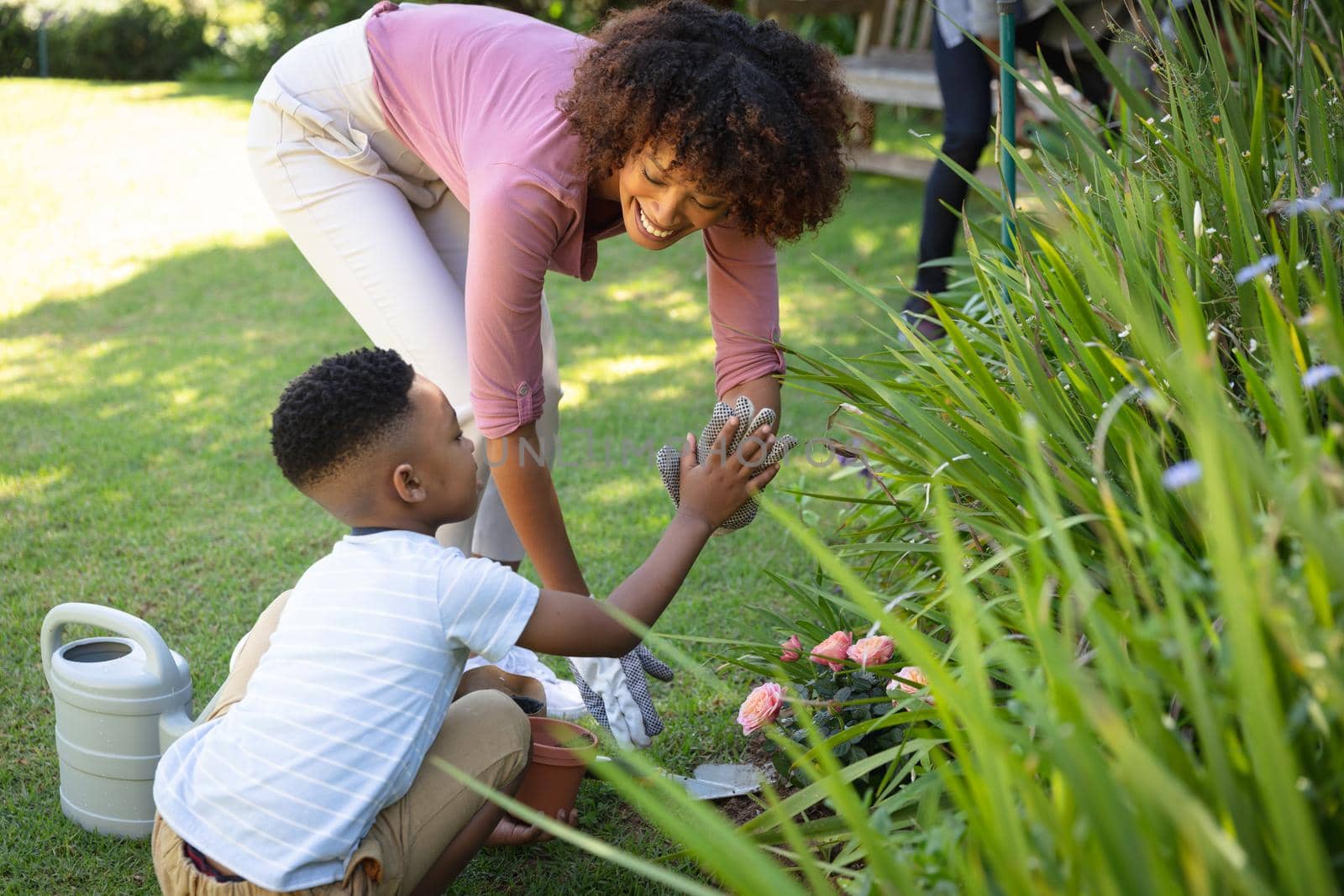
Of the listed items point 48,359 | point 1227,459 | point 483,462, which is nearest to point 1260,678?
point 1227,459

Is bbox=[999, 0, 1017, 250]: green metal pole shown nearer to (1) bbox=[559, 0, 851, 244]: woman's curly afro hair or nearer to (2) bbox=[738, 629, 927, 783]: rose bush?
(1) bbox=[559, 0, 851, 244]: woman's curly afro hair

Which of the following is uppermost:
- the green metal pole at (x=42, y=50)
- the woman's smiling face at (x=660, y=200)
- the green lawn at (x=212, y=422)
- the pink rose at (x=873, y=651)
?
the woman's smiling face at (x=660, y=200)

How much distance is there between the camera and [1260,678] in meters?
0.83

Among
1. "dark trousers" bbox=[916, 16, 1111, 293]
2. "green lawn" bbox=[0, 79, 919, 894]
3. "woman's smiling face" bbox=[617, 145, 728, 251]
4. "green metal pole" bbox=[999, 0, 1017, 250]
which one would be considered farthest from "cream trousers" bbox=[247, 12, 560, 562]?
"dark trousers" bbox=[916, 16, 1111, 293]

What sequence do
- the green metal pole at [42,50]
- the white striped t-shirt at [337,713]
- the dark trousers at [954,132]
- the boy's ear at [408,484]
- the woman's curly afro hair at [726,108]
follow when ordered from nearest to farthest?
the white striped t-shirt at [337,713] < the boy's ear at [408,484] < the woman's curly afro hair at [726,108] < the dark trousers at [954,132] < the green metal pole at [42,50]

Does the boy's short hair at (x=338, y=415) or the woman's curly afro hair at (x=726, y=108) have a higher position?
the woman's curly afro hair at (x=726, y=108)

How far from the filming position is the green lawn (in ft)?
7.50

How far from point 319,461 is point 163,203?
605 centimetres

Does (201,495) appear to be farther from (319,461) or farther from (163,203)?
(163,203)

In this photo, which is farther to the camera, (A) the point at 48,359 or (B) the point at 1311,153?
(A) the point at 48,359

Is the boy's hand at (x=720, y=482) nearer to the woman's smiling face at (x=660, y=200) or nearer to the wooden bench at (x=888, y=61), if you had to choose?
the woman's smiling face at (x=660, y=200)

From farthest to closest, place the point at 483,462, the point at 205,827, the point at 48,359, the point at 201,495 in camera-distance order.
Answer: the point at 48,359, the point at 201,495, the point at 483,462, the point at 205,827

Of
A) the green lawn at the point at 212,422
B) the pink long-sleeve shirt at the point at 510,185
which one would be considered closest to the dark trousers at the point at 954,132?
the green lawn at the point at 212,422

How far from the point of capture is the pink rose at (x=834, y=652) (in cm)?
200
